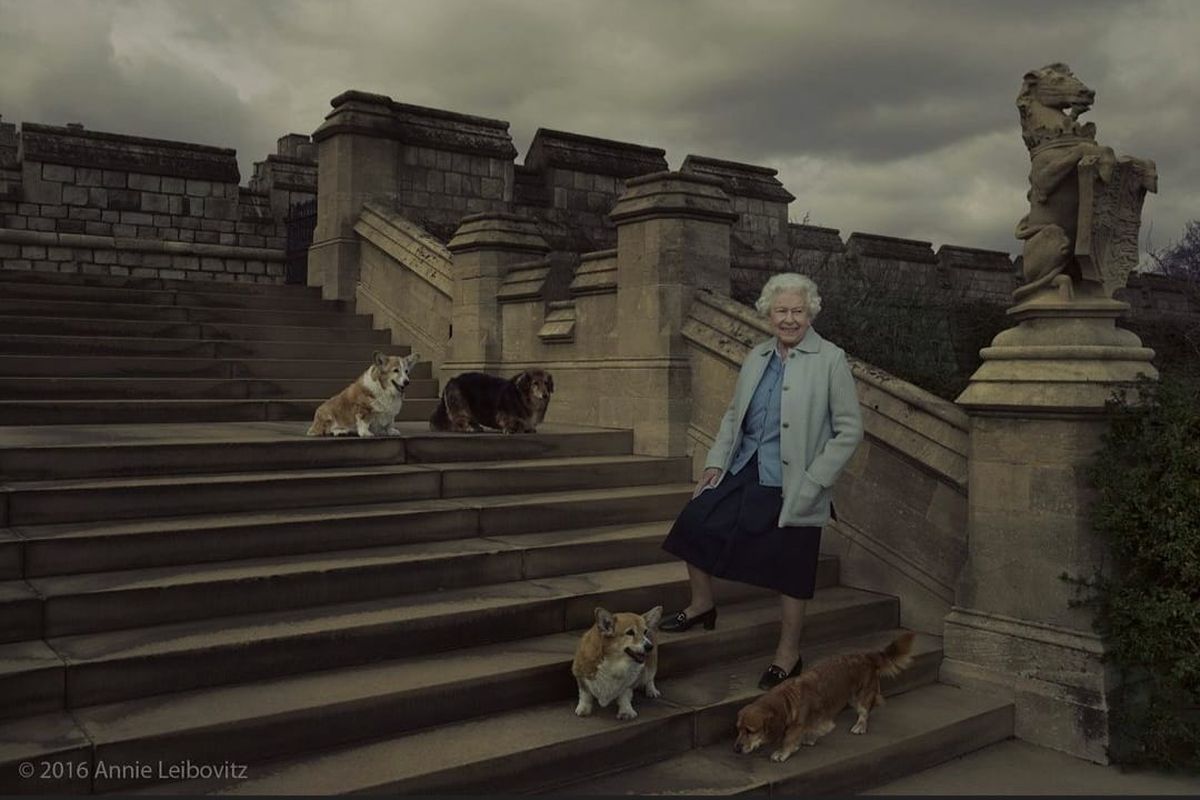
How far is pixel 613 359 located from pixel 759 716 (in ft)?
14.7

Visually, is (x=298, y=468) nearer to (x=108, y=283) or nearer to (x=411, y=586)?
(x=411, y=586)

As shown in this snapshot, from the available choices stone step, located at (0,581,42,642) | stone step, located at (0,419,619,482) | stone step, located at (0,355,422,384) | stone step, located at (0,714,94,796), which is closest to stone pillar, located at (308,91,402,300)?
stone step, located at (0,355,422,384)

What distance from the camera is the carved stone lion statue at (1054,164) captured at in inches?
211

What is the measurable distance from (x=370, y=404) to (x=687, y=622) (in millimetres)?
2929

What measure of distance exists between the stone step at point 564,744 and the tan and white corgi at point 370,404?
9.52 feet

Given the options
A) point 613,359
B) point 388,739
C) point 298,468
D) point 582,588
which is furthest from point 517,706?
point 613,359

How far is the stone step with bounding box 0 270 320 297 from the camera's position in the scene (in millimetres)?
10430

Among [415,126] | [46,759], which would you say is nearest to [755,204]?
[415,126]

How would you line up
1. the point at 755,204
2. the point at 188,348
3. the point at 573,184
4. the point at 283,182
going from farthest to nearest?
the point at 755,204
the point at 283,182
the point at 573,184
the point at 188,348

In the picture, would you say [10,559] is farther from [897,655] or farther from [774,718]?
[897,655]

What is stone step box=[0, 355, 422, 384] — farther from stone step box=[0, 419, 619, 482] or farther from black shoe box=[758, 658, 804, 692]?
black shoe box=[758, 658, 804, 692]

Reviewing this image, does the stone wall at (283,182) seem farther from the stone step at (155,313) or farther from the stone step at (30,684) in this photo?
the stone step at (30,684)

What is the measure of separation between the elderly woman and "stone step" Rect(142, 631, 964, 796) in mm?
445

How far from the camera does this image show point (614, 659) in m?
4.25
